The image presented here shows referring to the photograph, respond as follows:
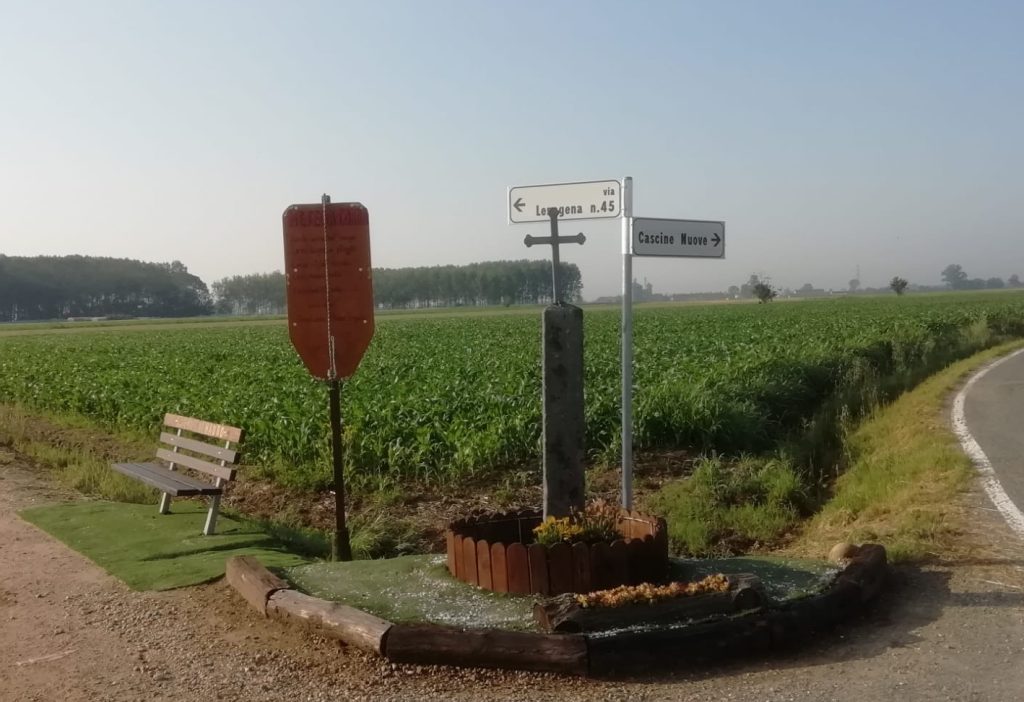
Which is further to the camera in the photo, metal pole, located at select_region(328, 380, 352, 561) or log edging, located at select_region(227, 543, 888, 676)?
metal pole, located at select_region(328, 380, 352, 561)

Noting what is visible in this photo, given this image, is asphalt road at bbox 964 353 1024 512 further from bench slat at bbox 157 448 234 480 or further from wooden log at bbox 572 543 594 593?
bench slat at bbox 157 448 234 480

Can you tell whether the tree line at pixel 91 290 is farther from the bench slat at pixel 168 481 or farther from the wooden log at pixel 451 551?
the wooden log at pixel 451 551

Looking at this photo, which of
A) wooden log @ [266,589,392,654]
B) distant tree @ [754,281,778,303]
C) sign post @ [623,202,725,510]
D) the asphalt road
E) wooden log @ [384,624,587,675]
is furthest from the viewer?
distant tree @ [754,281,778,303]

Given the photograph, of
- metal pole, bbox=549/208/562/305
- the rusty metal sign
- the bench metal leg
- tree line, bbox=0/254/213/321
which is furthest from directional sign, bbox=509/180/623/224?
tree line, bbox=0/254/213/321

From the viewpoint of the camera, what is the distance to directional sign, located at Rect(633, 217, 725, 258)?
6543 millimetres

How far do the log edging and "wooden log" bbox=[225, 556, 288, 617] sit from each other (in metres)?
0.58

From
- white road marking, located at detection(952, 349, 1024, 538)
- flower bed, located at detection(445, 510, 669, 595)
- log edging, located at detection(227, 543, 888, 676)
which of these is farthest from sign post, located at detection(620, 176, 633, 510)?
white road marking, located at detection(952, 349, 1024, 538)

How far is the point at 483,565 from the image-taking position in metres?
5.96

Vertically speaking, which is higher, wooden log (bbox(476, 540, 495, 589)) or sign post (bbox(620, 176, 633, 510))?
sign post (bbox(620, 176, 633, 510))

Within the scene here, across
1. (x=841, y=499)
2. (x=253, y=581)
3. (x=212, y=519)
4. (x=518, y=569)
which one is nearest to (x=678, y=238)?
(x=518, y=569)

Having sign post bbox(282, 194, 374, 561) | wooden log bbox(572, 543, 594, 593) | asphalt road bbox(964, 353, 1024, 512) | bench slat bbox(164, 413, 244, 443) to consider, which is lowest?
asphalt road bbox(964, 353, 1024, 512)

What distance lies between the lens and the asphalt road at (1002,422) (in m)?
9.02

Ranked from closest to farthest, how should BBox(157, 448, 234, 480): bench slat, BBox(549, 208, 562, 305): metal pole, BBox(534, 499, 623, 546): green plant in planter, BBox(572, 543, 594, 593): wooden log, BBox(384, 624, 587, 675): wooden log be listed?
1. BBox(384, 624, 587, 675): wooden log
2. BBox(572, 543, 594, 593): wooden log
3. BBox(534, 499, 623, 546): green plant in planter
4. BBox(549, 208, 562, 305): metal pole
5. BBox(157, 448, 234, 480): bench slat

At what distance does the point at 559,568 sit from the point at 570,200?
2311 millimetres
